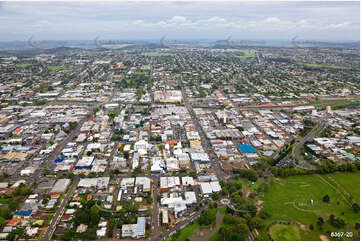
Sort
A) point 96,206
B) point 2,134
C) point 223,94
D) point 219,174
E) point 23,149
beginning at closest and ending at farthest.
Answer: point 96,206
point 219,174
point 23,149
point 2,134
point 223,94

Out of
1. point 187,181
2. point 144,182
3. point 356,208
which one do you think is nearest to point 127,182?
point 144,182

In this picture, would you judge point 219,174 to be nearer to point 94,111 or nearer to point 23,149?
point 23,149

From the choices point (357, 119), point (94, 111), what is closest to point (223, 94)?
point (357, 119)

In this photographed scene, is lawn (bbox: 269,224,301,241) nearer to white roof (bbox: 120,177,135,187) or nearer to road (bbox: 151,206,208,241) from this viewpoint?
road (bbox: 151,206,208,241)

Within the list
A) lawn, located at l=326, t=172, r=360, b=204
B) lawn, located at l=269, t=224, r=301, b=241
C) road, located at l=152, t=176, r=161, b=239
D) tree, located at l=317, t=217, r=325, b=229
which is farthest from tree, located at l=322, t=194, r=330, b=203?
road, located at l=152, t=176, r=161, b=239

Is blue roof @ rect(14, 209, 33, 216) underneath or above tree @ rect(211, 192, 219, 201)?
underneath

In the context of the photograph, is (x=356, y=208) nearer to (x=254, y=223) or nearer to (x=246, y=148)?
(x=254, y=223)
